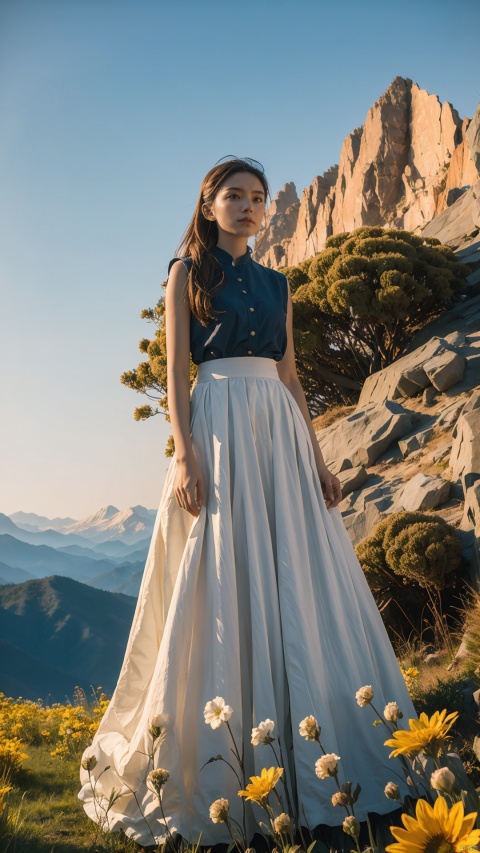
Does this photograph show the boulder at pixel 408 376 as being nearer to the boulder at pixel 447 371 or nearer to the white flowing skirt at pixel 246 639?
the boulder at pixel 447 371

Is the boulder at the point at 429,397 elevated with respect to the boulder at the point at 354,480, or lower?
elevated

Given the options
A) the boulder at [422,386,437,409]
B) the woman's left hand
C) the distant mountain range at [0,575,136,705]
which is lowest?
the distant mountain range at [0,575,136,705]

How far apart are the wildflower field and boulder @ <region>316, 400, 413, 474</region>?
5.14 metres

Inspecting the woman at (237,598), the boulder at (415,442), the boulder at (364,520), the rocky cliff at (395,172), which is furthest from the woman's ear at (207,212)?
the rocky cliff at (395,172)

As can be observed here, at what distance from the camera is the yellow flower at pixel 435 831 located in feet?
3.21

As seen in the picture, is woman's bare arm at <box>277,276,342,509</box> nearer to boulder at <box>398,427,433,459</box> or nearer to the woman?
the woman

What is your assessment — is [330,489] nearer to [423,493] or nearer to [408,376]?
[423,493]

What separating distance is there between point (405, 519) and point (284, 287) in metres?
3.73

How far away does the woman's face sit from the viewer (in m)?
2.83

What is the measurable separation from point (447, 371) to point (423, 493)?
288 cm

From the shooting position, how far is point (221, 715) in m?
1.57

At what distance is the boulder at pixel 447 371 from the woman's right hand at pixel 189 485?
7432mm

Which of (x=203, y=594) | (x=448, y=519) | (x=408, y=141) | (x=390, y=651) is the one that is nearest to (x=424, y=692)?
(x=390, y=651)

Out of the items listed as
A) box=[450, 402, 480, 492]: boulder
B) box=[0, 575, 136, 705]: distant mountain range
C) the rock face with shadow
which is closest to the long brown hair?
the rock face with shadow
